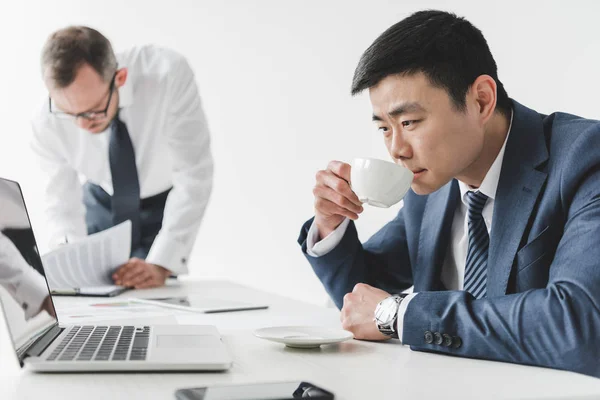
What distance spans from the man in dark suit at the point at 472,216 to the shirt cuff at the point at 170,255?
84cm

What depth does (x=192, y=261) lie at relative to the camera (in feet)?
15.9

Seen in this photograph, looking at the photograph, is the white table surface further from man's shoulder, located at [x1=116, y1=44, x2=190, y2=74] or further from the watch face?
man's shoulder, located at [x1=116, y1=44, x2=190, y2=74]

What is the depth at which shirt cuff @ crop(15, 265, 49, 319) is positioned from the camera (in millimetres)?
933

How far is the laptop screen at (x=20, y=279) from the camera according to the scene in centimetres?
85

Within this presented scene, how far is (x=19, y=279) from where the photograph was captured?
37.4 inches

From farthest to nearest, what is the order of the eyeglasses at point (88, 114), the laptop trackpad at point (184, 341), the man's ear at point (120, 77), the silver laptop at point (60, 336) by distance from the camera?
1. the man's ear at point (120, 77)
2. the eyeglasses at point (88, 114)
3. the laptop trackpad at point (184, 341)
4. the silver laptop at point (60, 336)

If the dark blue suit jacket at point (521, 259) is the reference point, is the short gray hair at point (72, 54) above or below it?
above

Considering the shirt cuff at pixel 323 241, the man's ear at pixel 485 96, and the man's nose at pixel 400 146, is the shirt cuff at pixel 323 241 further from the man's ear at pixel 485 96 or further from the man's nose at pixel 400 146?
the man's ear at pixel 485 96

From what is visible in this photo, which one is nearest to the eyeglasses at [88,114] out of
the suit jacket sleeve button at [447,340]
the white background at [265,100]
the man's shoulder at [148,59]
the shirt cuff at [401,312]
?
the man's shoulder at [148,59]

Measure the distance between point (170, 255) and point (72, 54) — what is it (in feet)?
2.54

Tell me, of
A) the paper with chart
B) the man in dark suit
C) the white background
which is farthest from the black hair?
the white background

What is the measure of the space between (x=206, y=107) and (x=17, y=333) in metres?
4.10

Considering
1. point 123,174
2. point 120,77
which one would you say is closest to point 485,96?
point 123,174

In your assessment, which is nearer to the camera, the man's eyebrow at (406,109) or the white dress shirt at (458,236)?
the man's eyebrow at (406,109)
